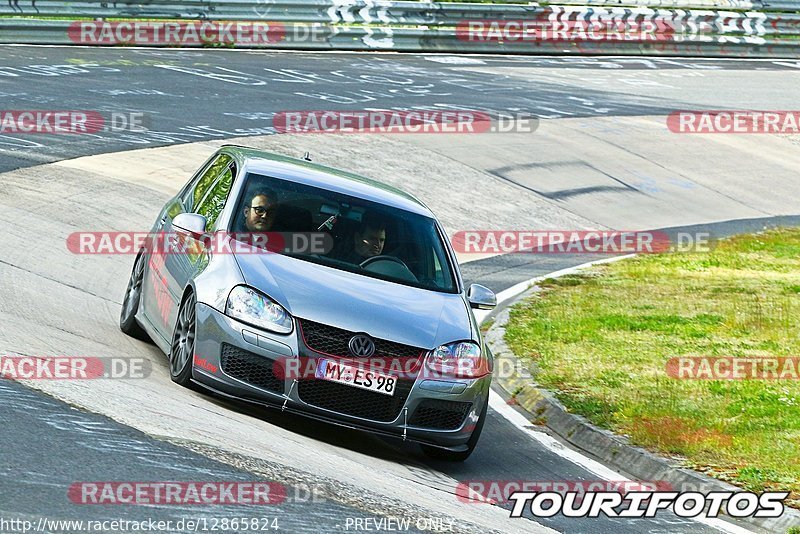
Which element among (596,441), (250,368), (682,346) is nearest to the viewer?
(250,368)

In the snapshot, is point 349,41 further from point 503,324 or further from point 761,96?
point 503,324

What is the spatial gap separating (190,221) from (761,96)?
79.1ft

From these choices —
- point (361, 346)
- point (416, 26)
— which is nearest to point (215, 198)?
point (361, 346)

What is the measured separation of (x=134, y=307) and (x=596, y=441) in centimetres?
361

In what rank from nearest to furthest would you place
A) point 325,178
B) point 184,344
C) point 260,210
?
point 184,344 → point 260,210 → point 325,178

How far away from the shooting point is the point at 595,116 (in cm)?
2641

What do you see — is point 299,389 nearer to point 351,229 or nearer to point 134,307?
point 351,229

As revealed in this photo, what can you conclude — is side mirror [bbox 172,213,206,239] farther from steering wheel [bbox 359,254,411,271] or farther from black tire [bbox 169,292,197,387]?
steering wheel [bbox 359,254,411,271]

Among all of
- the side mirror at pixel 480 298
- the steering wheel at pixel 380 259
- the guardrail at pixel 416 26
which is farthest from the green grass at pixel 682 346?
the guardrail at pixel 416 26

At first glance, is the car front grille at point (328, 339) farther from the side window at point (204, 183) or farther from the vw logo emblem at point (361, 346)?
the side window at point (204, 183)

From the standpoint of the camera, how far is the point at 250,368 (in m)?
8.12

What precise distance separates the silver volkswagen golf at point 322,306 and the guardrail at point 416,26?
56.5 ft

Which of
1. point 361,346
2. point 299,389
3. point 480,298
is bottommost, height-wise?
point 299,389

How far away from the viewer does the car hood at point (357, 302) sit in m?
8.10
